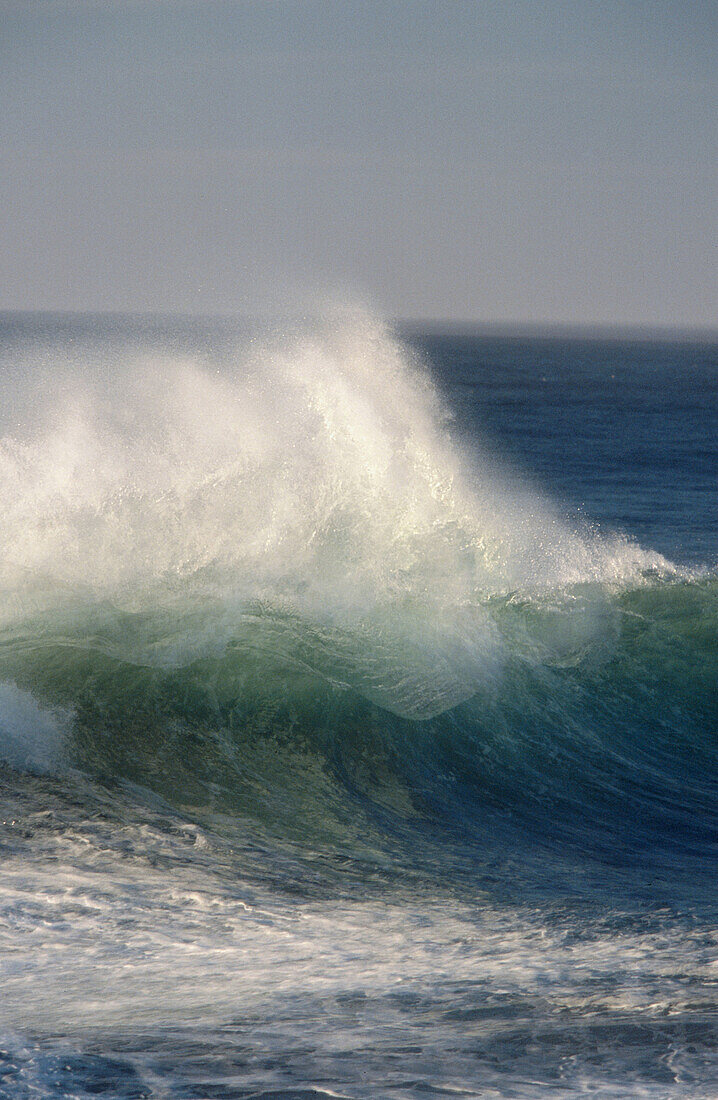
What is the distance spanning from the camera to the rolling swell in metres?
7.73

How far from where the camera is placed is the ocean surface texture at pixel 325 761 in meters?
4.00

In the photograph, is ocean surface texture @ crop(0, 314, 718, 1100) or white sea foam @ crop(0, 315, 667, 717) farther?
white sea foam @ crop(0, 315, 667, 717)

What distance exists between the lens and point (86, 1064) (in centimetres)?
366

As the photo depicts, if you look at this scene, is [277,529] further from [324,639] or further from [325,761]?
[325,761]

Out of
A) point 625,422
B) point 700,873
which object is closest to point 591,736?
point 700,873

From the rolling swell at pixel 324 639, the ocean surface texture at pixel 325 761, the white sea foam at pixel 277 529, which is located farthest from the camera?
the white sea foam at pixel 277 529

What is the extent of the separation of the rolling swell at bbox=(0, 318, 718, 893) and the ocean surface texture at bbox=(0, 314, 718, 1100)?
4 centimetres

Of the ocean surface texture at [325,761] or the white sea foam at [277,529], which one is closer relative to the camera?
the ocean surface texture at [325,761]

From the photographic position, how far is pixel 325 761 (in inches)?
324

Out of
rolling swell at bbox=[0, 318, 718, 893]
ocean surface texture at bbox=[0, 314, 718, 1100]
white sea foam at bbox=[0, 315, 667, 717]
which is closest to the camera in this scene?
ocean surface texture at bbox=[0, 314, 718, 1100]

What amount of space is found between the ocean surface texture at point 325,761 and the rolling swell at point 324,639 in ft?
0.12

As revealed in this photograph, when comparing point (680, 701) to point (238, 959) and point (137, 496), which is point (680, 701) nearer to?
point (137, 496)

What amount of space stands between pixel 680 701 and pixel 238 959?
6.79 m

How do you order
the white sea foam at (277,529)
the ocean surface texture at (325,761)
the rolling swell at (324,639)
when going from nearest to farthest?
the ocean surface texture at (325,761) → the rolling swell at (324,639) → the white sea foam at (277,529)
